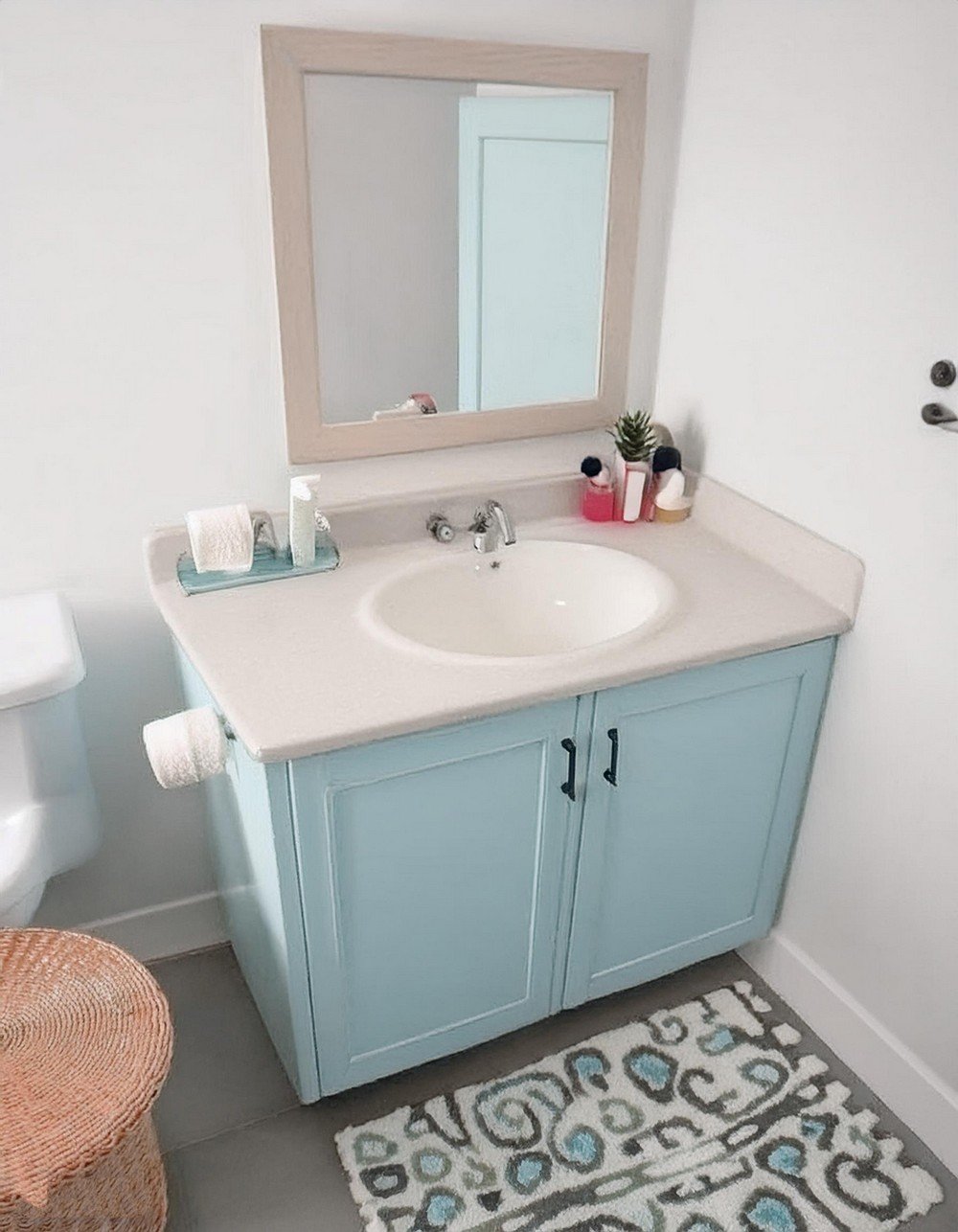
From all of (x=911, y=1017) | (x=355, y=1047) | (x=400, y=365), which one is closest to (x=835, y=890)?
(x=911, y=1017)

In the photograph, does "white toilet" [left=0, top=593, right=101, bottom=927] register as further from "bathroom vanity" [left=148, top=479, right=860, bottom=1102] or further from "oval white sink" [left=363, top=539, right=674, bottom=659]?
"oval white sink" [left=363, top=539, right=674, bottom=659]

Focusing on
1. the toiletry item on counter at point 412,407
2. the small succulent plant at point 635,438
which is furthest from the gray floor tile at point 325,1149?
the toiletry item on counter at point 412,407

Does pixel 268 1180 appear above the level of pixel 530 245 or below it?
below

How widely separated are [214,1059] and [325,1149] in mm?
287

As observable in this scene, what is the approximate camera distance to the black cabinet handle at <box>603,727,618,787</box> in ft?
4.88

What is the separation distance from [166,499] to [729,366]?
39.3 inches

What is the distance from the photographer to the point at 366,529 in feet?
5.72

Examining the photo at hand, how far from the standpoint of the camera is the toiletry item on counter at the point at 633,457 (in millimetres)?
1820

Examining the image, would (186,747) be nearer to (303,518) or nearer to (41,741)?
(41,741)

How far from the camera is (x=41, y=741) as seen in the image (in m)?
1.49

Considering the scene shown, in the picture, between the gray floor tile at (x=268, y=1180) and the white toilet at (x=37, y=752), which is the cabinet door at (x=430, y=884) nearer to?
the gray floor tile at (x=268, y=1180)

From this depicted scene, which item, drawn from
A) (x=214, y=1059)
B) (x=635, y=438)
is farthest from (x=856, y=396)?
(x=214, y=1059)

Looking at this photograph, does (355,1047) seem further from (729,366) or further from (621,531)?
(729,366)

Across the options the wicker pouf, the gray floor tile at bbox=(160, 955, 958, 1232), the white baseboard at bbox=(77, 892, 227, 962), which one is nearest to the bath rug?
the gray floor tile at bbox=(160, 955, 958, 1232)
